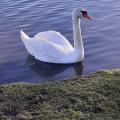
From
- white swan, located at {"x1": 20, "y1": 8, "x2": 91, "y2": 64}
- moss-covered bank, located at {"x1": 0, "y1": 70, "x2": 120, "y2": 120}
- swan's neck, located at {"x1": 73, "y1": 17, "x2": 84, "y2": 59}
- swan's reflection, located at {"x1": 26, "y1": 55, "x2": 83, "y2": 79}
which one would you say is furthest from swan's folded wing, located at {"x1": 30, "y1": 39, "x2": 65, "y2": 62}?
moss-covered bank, located at {"x1": 0, "y1": 70, "x2": 120, "y2": 120}

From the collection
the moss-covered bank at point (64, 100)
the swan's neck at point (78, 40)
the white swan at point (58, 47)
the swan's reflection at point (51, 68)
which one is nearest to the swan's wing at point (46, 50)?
the white swan at point (58, 47)

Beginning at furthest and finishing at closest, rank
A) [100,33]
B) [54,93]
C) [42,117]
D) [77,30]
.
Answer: [100,33] → [77,30] → [54,93] → [42,117]

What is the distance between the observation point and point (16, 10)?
1379 cm

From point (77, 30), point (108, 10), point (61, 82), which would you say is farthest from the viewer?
point (108, 10)

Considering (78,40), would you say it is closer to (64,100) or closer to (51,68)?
(51,68)

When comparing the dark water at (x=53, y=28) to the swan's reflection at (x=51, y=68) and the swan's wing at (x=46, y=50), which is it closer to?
the swan's reflection at (x=51, y=68)

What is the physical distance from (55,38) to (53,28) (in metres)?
1.72

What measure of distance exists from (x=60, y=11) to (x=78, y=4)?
78 cm

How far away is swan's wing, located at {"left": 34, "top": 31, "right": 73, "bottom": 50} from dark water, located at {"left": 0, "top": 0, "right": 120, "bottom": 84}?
497 millimetres

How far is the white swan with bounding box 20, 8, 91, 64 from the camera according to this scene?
987 cm

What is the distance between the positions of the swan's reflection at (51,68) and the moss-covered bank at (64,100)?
2.23 meters

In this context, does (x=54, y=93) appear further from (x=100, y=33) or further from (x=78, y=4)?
(x=78, y=4)

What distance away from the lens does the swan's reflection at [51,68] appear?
9237mm

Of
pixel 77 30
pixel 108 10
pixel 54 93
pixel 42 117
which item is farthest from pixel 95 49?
pixel 42 117
